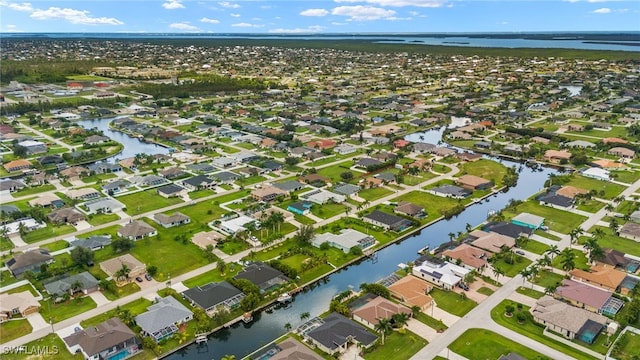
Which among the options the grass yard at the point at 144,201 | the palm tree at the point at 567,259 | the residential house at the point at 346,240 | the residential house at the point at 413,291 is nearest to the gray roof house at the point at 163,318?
the residential house at the point at 346,240

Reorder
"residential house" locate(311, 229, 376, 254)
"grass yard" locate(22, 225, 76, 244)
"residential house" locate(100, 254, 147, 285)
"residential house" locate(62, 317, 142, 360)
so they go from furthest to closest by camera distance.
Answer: "grass yard" locate(22, 225, 76, 244) < "residential house" locate(311, 229, 376, 254) < "residential house" locate(100, 254, 147, 285) < "residential house" locate(62, 317, 142, 360)

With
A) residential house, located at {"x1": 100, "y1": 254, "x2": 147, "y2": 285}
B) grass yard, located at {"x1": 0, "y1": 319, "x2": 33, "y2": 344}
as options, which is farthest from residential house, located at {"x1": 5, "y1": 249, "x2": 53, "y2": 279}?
grass yard, located at {"x1": 0, "y1": 319, "x2": 33, "y2": 344}

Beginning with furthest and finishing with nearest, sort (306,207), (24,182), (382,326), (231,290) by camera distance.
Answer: (24,182) < (306,207) < (231,290) < (382,326)

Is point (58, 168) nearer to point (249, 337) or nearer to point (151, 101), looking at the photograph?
point (249, 337)

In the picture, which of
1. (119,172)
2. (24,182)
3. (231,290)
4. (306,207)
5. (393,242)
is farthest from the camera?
(119,172)

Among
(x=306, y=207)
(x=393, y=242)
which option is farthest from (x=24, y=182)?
(x=393, y=242)

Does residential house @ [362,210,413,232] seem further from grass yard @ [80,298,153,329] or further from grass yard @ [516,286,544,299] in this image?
grass yard @ [80,298,153,329]
